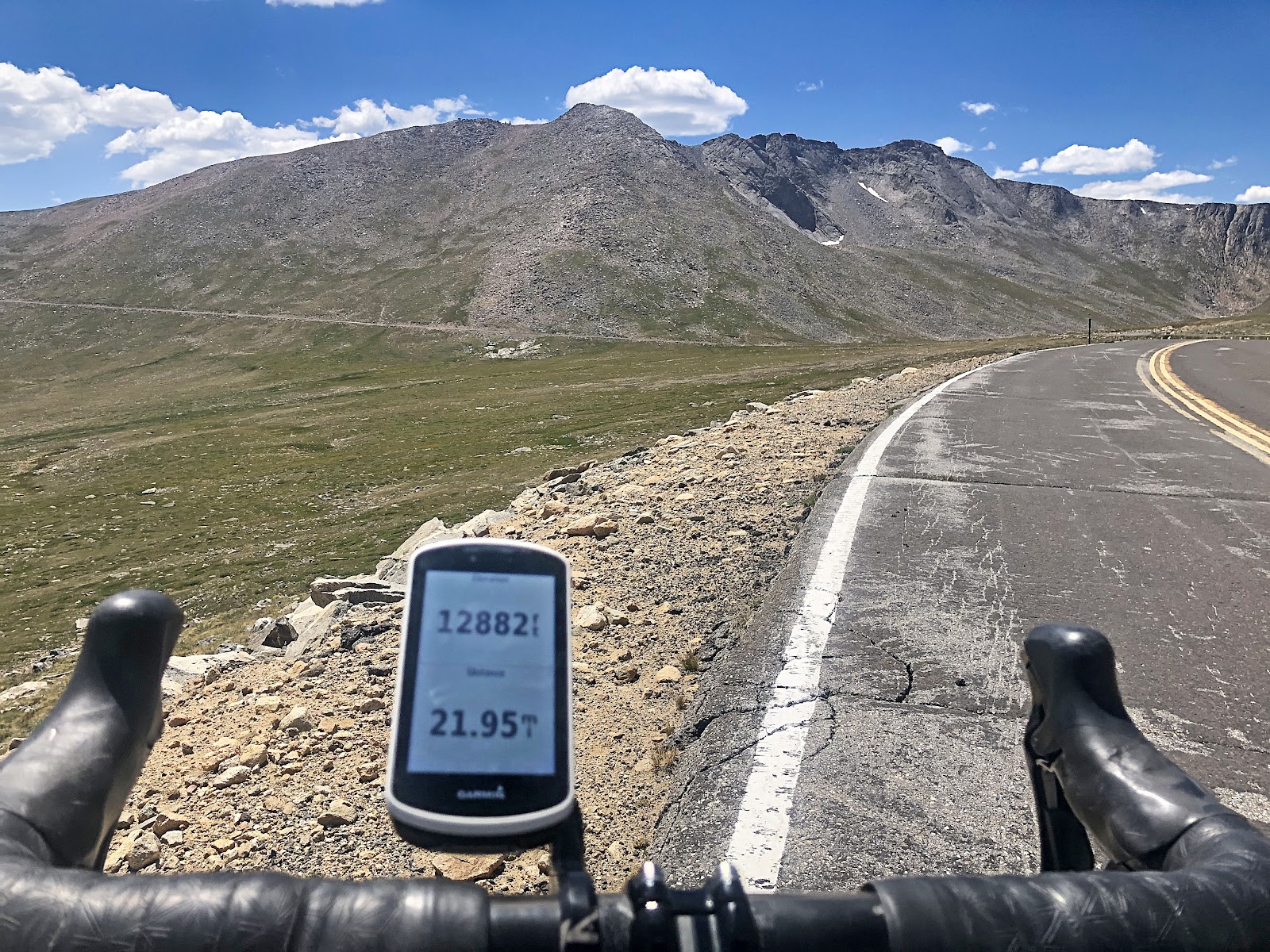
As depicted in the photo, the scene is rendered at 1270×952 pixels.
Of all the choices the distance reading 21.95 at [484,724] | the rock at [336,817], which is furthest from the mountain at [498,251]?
the distance reading 21.95 at [484,724]

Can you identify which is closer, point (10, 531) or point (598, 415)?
point (10, 531)

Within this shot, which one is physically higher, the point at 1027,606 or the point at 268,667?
the point at 1027,606

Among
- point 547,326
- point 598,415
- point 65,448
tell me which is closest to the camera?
point 598,415

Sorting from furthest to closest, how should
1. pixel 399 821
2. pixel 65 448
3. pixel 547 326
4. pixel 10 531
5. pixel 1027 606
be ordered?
pixel 547 326 < pixel 65 448 < pixel 10 531 < pixel 1027 606 < pixel 399 821

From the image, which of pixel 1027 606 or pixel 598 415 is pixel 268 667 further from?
pixel 598 415

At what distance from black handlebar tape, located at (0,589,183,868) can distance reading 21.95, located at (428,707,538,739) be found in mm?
662

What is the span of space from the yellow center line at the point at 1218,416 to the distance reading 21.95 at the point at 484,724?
11.9 metres

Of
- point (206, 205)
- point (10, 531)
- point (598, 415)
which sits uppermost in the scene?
point (206, 205)

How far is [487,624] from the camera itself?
146 centimetres

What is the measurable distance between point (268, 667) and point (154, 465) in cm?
2969

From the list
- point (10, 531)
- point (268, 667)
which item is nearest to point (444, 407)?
point (10, 531)

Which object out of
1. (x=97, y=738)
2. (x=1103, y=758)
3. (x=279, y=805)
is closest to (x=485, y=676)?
(x=97, y=738)

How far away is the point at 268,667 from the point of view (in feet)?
20.0

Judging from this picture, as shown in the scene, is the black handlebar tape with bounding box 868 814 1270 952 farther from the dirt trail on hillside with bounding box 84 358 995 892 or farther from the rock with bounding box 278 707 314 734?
the rock with bounding box 278 707 314 734
